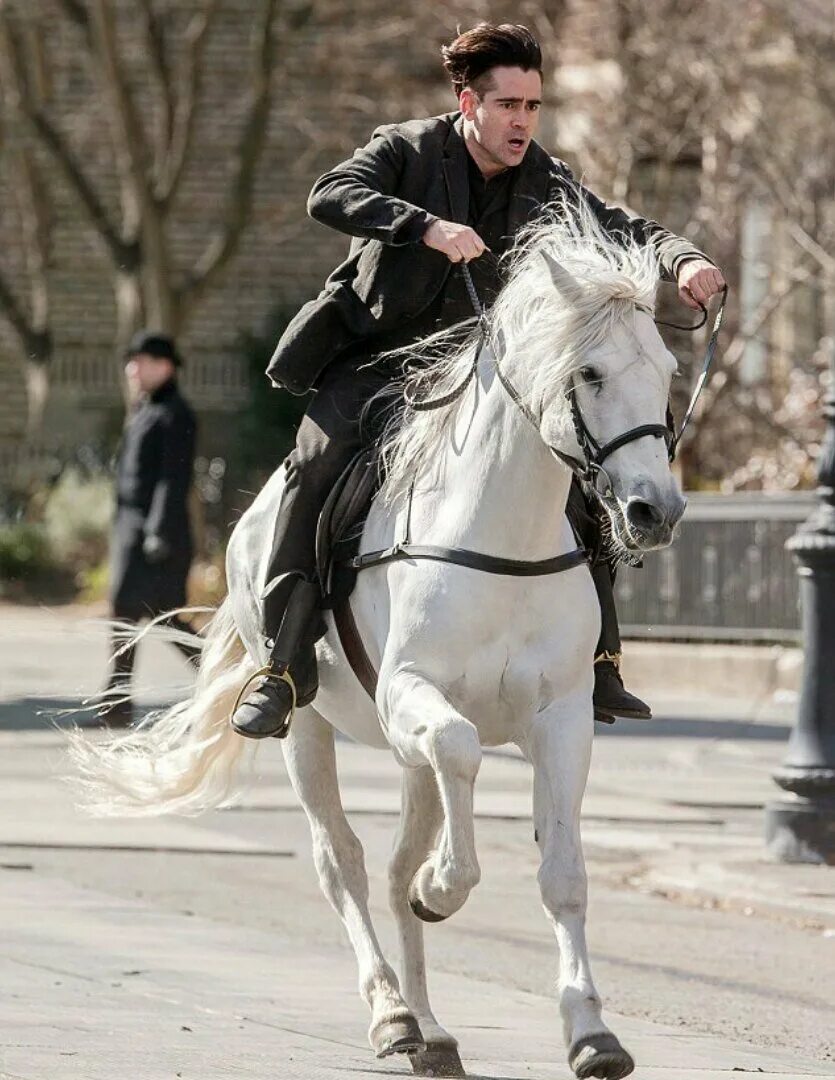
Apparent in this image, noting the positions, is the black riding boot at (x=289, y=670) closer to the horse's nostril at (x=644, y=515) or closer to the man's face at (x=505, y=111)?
the man's face at (x=505, y=111)

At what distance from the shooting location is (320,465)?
22.1 ft

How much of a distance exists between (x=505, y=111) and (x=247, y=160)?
22.0m

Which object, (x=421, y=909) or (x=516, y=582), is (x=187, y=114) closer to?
(x=516, y=582)

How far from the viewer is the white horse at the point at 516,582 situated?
5.66 m

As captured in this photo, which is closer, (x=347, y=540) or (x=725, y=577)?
(x=347, y=540)

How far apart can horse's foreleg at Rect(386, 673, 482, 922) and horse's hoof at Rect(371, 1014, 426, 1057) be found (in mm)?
442

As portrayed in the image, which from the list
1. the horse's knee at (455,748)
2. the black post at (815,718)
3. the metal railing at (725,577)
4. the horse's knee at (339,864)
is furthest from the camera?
the metal railing at (725,577)

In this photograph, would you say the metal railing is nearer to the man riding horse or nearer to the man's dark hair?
the man riding horse

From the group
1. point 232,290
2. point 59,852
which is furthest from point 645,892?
point 232,290

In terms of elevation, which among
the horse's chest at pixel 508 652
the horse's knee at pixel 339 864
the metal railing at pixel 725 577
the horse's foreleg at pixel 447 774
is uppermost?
the horse's chest at pixel 508 652

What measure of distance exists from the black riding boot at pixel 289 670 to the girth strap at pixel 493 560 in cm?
54

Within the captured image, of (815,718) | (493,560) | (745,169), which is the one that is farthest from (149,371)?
(493,560)

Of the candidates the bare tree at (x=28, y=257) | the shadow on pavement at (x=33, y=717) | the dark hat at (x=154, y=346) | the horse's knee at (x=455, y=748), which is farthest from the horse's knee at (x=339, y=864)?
the bare tree at (x=28, y=257)

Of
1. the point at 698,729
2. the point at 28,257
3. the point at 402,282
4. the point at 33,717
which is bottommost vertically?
the point at 698,729
